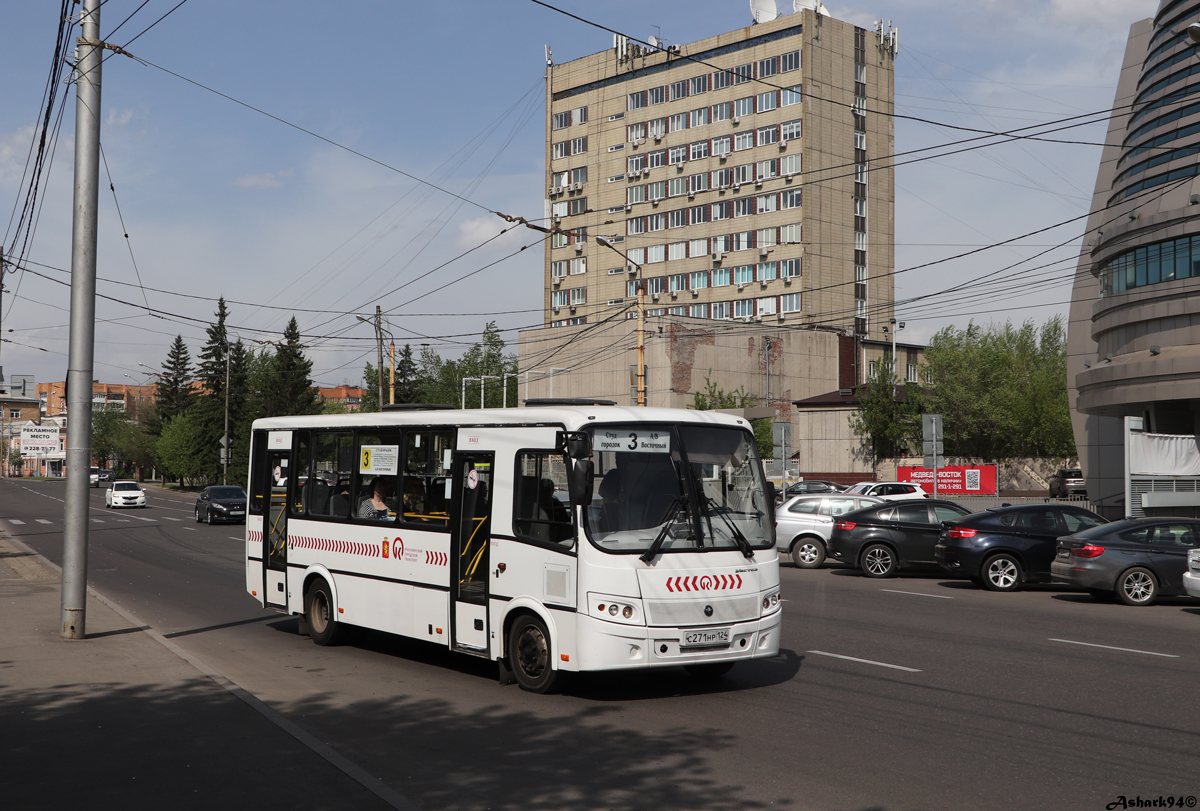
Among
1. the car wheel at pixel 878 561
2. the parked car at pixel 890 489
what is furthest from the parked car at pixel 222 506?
the car wheel at pixel 878 561

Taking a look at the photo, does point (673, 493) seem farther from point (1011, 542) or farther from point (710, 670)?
point (1011, 542)

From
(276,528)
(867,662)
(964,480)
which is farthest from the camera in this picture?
(964,480)

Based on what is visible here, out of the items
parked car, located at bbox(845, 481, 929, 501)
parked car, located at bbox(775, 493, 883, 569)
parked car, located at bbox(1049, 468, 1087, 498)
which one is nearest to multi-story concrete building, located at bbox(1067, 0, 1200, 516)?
parked car, located at bbox(845, 481, 929, 501)

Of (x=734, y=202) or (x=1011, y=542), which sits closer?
(x=1011, y=542)

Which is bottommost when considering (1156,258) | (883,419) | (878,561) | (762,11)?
(878,561)

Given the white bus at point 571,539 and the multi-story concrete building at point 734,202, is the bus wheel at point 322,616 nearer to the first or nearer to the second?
the white bus at point 571,539

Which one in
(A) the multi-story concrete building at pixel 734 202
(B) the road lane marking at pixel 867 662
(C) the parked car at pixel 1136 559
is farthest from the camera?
(A) the multi-story concrete building at pixel 734 202

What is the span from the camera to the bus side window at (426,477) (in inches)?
422

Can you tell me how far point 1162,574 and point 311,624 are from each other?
12880 millimetres

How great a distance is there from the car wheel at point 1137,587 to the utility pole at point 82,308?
14.9m

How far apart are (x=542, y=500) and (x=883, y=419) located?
57585mm

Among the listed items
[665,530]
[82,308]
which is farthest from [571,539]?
[82,308]

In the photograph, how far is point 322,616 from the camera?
41.0ft

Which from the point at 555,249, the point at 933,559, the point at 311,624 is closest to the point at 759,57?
the point at 555,249
